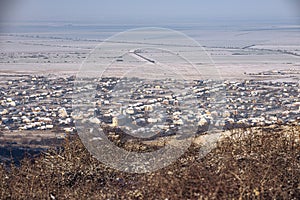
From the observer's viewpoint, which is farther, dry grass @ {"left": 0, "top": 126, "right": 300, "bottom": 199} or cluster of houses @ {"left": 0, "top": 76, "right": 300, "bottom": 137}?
cluster of houses @ {"left": 0, "top": 76, "right": 300, "bottom": 137}

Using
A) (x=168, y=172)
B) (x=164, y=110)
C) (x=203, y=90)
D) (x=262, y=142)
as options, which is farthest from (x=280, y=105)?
Result: (x=168, y=172)

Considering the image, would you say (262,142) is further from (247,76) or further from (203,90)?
(247,76)

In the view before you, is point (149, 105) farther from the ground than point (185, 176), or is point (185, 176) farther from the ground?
point (185, 176)

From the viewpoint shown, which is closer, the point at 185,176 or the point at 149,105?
the point at 185,176

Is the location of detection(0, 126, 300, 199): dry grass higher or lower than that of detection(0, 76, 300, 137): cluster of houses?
higher
